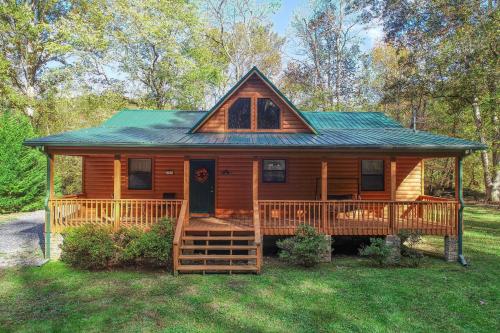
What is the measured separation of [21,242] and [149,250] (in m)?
6.61

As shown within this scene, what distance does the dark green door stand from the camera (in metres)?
12.4

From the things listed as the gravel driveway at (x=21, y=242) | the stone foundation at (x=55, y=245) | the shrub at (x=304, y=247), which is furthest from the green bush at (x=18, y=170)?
the shrub at (x=304, y=247)

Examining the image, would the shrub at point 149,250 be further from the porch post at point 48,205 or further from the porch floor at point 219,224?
the porch post at point 48,205

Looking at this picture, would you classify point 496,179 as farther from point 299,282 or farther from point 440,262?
point 299,282

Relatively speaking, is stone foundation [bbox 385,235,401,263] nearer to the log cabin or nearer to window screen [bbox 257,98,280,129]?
the log cabin

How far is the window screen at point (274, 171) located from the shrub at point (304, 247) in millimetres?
3523

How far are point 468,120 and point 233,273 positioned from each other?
2276 centimetres

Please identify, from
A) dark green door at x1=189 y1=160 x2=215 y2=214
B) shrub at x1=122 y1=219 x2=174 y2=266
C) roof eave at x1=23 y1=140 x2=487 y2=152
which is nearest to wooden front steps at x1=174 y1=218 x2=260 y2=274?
shrub at x1=122 y1=219 x2=174 y2=266

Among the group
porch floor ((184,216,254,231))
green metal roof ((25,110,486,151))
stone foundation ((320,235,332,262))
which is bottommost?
stone foundation ((320,235,332,262))

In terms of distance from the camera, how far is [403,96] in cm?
2164

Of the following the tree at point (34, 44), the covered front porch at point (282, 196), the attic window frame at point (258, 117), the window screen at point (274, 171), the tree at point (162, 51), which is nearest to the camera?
the covered front porch at point (282, 196)

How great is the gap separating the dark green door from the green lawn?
13.7ft

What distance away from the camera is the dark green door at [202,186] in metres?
12.4

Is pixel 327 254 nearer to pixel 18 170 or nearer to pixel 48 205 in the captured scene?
pixel 48 205
